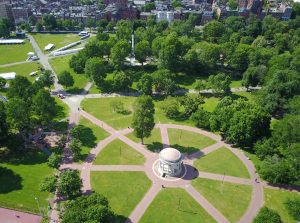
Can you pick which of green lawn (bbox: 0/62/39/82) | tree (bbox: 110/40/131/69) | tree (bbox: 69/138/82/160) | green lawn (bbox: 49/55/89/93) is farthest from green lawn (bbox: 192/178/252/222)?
green lawn (bbox: 0/62/39/82)

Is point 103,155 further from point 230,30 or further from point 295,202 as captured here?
point 230,30

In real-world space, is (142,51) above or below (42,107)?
above

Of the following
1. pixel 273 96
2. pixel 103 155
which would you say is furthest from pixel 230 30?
pixel 103 155

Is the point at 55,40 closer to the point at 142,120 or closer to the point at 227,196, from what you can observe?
the point at 142,120

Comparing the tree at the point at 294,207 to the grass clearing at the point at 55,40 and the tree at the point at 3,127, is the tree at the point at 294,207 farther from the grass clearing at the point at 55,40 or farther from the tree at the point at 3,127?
the grass clearing at the point at 55,40

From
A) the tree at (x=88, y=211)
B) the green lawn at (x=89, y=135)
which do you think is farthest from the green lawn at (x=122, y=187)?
the green lawn at (x=89, y=135)

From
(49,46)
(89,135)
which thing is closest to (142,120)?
(89,135)
